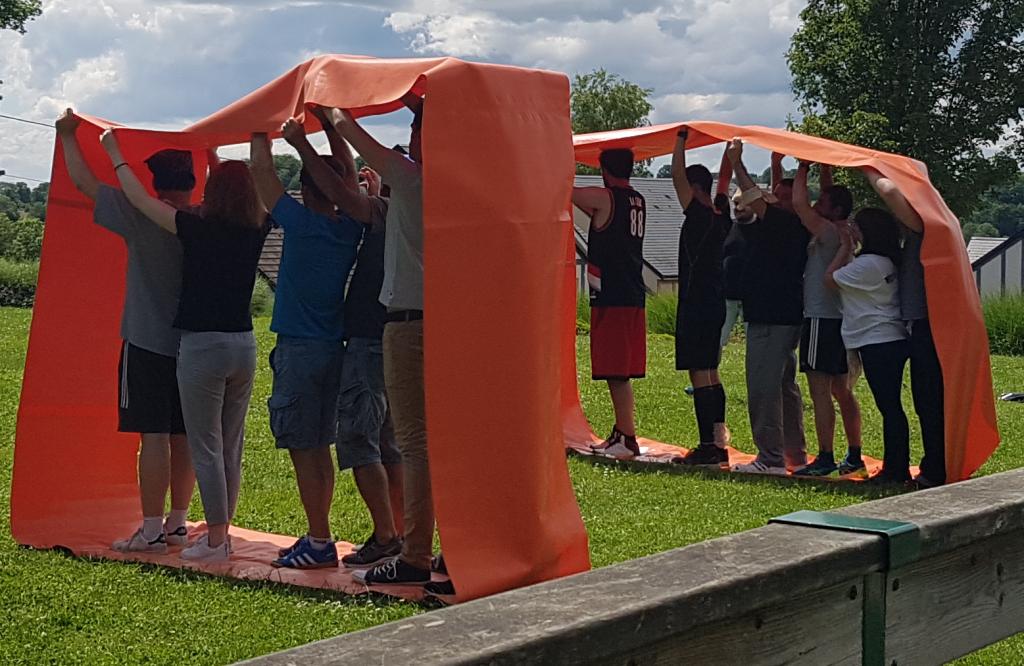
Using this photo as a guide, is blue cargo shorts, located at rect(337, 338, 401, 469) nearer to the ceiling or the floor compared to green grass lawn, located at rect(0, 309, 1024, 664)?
nearer to the ceiling

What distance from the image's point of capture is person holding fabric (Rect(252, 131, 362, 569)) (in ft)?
20.4

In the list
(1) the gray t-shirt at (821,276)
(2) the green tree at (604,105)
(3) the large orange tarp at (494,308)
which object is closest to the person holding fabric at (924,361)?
(1) the gray t-shirt at (821,276)

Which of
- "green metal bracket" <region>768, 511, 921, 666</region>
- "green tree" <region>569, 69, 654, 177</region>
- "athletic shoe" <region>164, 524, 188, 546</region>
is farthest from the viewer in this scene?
"green tree" <region>569, 69, 654, 177</region>

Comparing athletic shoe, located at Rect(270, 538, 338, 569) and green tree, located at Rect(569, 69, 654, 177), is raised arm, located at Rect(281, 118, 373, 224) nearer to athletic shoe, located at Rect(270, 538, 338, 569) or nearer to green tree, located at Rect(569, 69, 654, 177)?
athletic shoe, located at Rect(270, 538, 338, 569)

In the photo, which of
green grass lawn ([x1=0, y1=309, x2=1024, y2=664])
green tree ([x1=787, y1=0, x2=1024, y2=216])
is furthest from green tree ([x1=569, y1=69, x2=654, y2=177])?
green grass lawn ([x1=0, y1=309, x2=1024, y2=664])

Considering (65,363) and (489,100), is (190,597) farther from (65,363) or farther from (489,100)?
(489,100)

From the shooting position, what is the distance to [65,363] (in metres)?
7.26

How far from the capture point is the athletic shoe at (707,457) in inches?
396

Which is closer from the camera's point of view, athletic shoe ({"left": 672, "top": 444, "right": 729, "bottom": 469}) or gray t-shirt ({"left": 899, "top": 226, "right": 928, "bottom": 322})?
gray t-shirt ({"left": 899, "top": 226, "right": 928, "bottom": 322})

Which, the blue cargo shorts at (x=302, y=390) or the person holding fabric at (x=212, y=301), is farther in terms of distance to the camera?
the person holding fabric at (x=212, y=301)

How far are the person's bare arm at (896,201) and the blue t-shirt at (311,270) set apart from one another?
11.9ft

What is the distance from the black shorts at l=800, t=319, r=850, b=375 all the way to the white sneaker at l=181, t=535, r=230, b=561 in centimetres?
458

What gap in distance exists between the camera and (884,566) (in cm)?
249

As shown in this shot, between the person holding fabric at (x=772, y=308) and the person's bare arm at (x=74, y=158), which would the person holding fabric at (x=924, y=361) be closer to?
the person holding fabric at (x=772, y=308)
